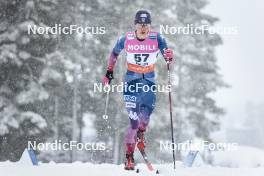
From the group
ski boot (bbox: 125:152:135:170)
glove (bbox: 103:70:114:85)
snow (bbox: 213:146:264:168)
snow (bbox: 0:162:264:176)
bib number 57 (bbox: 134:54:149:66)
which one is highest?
bib number 57 (bbox: 134:54:149:66)

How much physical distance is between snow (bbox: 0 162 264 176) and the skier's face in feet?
6.32

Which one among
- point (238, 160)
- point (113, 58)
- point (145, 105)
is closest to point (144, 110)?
point (145, 105)

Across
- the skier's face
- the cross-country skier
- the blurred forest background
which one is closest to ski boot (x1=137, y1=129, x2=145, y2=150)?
the cross-country skier

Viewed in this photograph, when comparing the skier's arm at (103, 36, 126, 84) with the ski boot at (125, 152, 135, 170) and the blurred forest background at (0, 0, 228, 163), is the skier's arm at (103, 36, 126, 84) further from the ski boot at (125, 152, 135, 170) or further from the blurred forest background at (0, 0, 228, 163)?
the blurred forest background at (0, 0, 228, 163)

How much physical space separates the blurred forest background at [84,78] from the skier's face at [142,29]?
125 inches

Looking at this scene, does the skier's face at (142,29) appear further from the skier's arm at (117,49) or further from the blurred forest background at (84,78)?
the blurred forest background at (84,78)

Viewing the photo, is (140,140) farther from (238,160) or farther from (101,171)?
(238,160)

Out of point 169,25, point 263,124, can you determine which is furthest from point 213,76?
point 263,124

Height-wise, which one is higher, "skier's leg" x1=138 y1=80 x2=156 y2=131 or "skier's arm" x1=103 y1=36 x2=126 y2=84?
"skier's arm" x1=103 y1=36 x2=126 y2=84

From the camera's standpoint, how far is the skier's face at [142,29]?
8.48m

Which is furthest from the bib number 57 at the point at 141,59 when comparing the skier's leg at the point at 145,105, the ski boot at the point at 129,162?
the ski boot at the point at 129,162

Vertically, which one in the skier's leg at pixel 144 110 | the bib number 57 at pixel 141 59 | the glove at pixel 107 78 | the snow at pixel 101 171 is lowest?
the snow at pixel 101 171

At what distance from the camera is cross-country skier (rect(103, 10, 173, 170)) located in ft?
27.9

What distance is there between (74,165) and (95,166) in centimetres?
33
